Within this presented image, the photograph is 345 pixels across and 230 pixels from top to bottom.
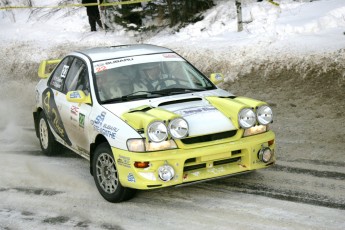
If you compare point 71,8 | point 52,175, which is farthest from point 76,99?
point 71,8

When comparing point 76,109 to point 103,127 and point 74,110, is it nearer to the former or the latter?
point 74,110

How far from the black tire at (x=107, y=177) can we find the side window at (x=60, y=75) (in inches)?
69.8

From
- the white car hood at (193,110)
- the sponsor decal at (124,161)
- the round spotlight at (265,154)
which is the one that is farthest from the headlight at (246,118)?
the sponsor decal at (124,161)

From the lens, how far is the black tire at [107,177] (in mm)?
6367

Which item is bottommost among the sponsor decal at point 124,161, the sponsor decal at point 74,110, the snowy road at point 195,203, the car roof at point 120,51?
the snowy road at point 195,203

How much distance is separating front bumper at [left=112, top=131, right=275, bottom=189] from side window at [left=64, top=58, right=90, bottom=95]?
4.72 feet

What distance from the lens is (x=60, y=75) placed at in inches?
324

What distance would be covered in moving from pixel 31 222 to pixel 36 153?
9.80ft

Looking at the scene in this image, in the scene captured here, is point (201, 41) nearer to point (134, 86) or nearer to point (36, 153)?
point (36, 153)

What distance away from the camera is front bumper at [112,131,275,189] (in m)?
6.00

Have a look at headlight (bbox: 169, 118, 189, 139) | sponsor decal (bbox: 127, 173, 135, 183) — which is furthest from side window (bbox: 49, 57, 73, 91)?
headlight (bbox: 169, 118, 189, 139)

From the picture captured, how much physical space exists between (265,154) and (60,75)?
124 inches

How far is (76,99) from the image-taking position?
22.8ft

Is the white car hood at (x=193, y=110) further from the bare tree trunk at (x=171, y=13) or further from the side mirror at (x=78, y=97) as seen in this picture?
the bare tree trunk at (x=171, y=13)
